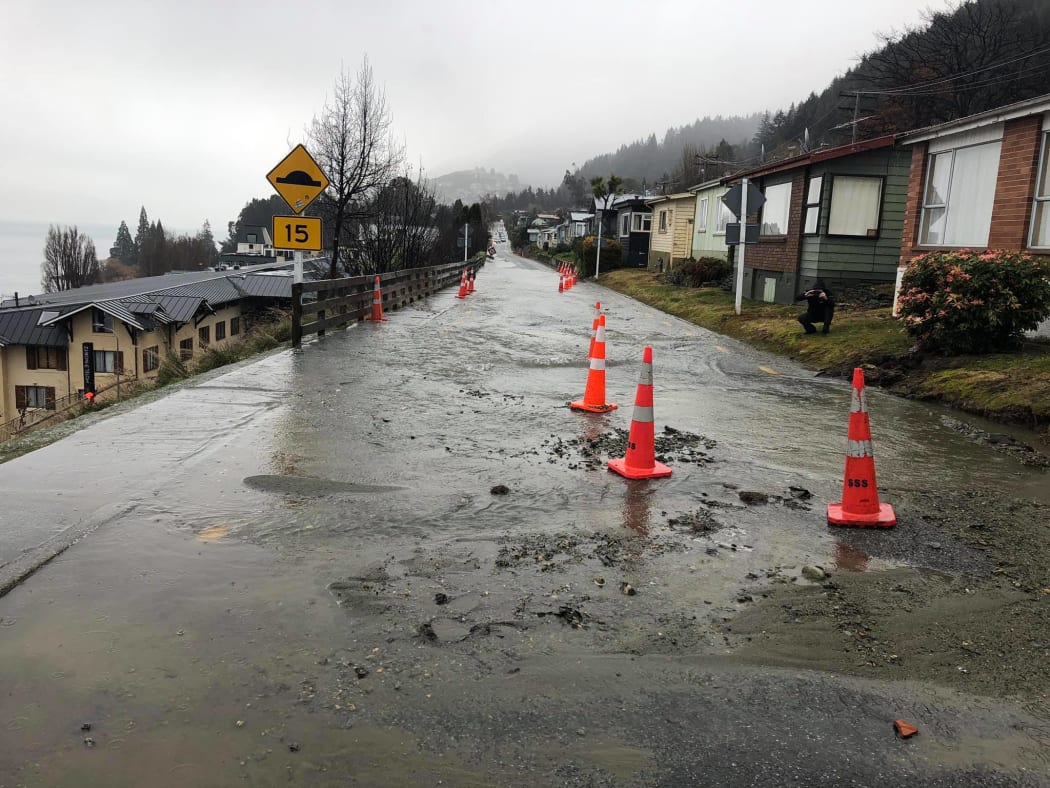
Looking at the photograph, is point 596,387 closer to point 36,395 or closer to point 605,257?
point 605,257

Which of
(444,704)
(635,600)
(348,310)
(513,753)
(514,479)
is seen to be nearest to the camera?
(513,753)

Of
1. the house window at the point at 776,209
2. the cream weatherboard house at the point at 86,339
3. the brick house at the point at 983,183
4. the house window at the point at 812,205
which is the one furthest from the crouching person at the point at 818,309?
the cream weatherboard house at the point at 86,339

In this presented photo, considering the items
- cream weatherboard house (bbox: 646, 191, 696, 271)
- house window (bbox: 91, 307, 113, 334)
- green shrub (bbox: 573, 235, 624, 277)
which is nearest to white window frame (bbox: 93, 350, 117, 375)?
house window (bbox: 91, 307, 113, 334)

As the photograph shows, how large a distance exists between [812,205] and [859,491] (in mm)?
17475

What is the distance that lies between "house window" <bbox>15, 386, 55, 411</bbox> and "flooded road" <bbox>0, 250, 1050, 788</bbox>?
4586cm

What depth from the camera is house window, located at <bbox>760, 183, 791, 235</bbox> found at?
2248 centimetres

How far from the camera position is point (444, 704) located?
9.75 feet

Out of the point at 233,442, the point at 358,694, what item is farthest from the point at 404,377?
the point at 358,694

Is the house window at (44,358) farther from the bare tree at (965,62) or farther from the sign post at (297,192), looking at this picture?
the bare tree at (965,62)

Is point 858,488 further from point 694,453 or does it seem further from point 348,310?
point 348,310

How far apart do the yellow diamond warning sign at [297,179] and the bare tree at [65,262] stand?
373 ft

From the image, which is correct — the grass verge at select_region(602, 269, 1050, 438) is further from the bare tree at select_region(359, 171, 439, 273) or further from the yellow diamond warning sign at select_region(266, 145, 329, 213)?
the bare tree at select_region(359, 171, 439, 273)

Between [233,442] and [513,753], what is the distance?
4.65m

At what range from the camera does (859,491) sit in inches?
201
